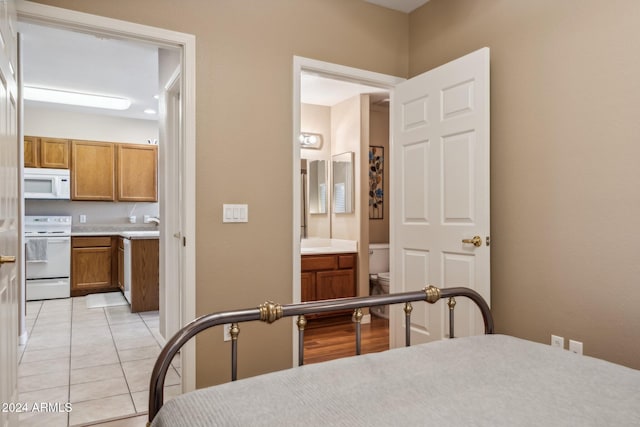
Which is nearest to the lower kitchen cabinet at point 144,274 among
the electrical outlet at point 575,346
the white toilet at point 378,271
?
the white toilet at point 378,271

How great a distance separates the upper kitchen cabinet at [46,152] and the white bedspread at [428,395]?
6165 millimetres

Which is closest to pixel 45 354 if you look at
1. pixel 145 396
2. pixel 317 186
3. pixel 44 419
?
pixel 44 419

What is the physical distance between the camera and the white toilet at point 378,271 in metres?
4.66

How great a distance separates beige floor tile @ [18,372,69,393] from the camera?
265cm

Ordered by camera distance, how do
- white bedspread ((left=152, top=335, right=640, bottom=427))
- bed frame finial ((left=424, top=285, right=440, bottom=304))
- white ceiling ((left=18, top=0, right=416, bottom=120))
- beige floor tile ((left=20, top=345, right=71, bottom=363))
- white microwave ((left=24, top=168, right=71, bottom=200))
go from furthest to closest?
1. white microwave ((left=24, top=168, right=71, bottom=200))
2. white ceiling ((left=18, top=0, right=416, bottom=120))
3. beige floor tile ((left=20, top=345, right=71, bottom=363))
4. bed frame finial ((left=424, top=285, right=440, bottom=304))
5. white bedspread ((left=152, top=335, right=640, bottom=427))

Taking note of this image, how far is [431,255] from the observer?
9.17ft

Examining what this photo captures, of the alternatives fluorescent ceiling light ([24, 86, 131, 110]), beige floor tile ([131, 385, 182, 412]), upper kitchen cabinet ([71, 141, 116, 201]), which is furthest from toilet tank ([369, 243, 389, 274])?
upper kitchen cabinet ([71, 141, 116, 201])

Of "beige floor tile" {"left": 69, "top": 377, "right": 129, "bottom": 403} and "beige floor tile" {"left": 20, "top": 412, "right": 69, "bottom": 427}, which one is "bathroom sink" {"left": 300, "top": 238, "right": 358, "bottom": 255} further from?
"beige floor tile" {"left": 20, "top": 412, "right": 69, "bottom": 427}

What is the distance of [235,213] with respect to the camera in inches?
98.6

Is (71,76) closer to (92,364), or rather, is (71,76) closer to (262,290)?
(92,364)

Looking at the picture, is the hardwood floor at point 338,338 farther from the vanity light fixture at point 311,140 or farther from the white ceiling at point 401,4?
the white ceiling at point 401,4

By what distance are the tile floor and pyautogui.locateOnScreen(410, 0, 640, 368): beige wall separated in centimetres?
239

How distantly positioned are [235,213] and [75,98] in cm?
442

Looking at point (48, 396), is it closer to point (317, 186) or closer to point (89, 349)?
point (89, 349)
